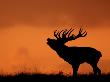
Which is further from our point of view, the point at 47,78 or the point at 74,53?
the point at 74,53

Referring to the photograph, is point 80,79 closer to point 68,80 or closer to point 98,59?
point 68,80

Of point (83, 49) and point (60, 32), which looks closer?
point (83, 49)

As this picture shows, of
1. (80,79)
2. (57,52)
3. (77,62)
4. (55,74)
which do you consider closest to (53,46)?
(57,52)

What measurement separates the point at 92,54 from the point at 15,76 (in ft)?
22.5

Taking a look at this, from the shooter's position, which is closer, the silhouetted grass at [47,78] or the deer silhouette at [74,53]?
the silhouetted grass at [47,78]

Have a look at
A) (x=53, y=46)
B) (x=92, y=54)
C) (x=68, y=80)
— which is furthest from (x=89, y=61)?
(x=68, y=80)

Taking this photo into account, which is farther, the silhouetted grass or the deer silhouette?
the deer silhouette

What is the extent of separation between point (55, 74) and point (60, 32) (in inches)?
277

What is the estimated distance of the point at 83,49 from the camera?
2586 cm

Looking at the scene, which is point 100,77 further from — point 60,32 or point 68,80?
point 60,32

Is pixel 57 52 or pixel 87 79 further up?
pixel 57 52

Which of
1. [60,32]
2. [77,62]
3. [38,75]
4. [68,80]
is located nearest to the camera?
[68,80]

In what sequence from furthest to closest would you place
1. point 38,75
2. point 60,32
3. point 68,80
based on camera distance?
1. point 60,32
2. point 38,75
3. point 68,80

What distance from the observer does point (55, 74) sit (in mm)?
20875
